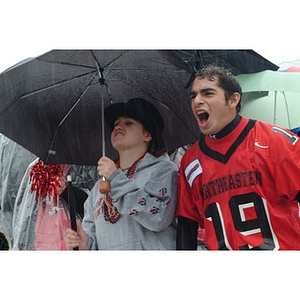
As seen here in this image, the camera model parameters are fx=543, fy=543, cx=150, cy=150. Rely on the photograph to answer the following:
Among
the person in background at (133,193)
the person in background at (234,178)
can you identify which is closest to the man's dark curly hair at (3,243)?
the person in background at (133,193)

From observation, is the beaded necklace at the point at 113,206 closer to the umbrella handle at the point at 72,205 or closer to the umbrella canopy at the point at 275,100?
the umbrella handle at the point at 72,205

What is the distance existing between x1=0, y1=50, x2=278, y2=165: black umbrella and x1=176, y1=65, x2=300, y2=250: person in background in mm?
127

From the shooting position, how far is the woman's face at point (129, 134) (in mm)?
3326

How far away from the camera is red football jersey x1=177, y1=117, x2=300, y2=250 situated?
9.86 feet

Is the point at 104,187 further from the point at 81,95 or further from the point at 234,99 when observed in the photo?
the point at 234,99

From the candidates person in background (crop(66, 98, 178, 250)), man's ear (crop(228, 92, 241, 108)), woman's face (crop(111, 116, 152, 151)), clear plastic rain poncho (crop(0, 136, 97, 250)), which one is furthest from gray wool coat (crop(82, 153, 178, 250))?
man's ear (crop(228, 92, 241, 108))

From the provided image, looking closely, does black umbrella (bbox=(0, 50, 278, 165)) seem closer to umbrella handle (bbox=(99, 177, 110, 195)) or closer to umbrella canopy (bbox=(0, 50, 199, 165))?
umbrella canopy (bbox=(0, 50, 199, 165))

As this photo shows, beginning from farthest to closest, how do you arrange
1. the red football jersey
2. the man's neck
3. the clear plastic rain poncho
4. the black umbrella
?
the clear plastic rain poncho
the black umbrella
the man's neck
the red football jersey

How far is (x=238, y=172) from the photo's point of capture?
3.06 meters

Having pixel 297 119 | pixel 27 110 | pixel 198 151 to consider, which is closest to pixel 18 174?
pixel 27 110

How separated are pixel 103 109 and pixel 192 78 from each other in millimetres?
584

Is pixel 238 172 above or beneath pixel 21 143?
beneath

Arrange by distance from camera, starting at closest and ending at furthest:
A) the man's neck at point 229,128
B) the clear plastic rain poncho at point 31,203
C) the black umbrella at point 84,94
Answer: the man's neck at point 229,128
the black umbrella at point 84,94
the clear plastic rain poncho at point 31,203

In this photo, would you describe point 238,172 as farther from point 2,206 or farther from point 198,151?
point 2,206
